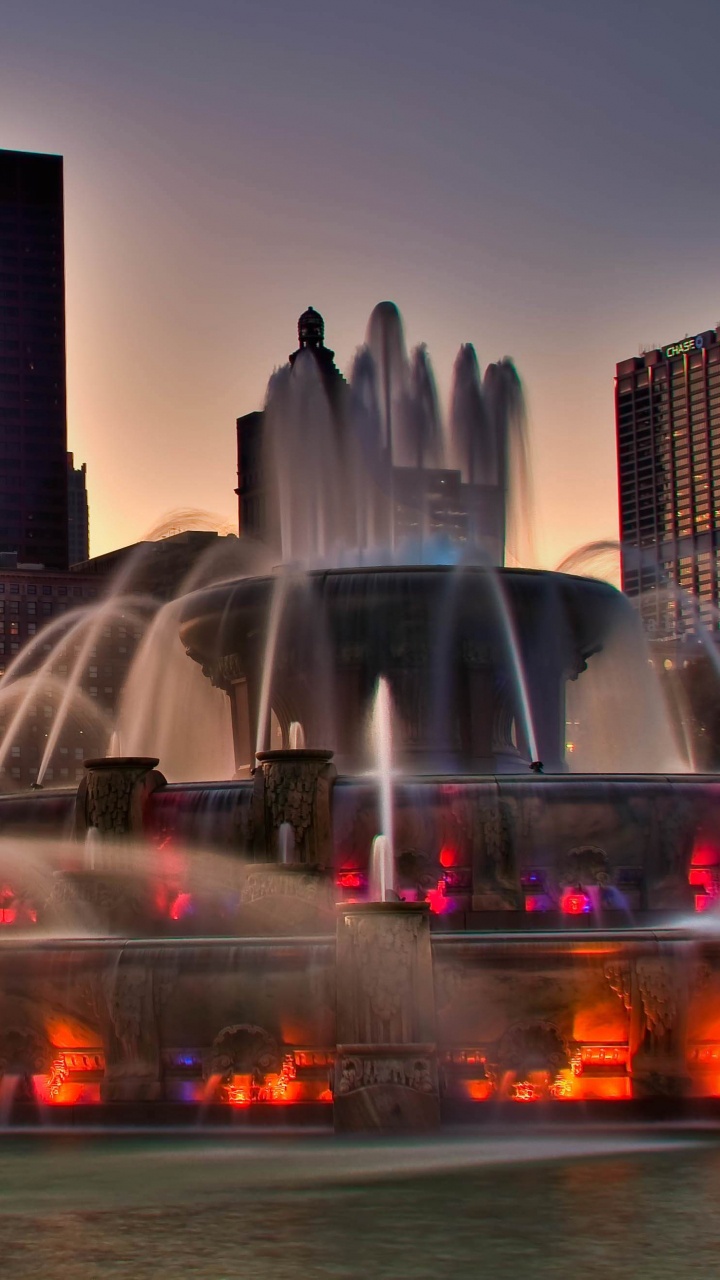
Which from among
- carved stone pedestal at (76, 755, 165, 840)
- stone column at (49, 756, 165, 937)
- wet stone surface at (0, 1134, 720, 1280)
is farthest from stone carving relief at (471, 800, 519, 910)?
wet stone surface at (0, 1134, 720, 1280)

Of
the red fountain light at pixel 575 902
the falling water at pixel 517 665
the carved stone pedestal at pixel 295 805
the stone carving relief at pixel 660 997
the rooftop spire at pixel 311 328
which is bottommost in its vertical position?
the stone carving relief at pixel 660 997

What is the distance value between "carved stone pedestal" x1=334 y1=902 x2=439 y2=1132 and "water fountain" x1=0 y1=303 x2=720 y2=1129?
30mm

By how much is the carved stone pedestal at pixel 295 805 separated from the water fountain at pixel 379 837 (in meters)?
0.04

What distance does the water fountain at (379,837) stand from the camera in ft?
69.6

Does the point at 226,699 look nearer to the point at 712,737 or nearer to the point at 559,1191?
the point at 559,1191

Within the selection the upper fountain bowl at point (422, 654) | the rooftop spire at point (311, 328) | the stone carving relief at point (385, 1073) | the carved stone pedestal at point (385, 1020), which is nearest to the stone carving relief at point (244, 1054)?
the carved stone pedestal at point (385, 1020)

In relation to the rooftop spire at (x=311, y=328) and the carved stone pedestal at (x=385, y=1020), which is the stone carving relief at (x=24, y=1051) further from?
the rooftop spire at (x=311, y=328)

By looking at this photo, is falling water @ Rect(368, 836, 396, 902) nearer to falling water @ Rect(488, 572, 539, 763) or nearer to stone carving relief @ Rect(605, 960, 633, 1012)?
stone carving relief @ Rect(605, 960, 633, 1012)

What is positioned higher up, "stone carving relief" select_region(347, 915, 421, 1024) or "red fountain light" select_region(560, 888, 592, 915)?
"red fountain light" select_region(560, 888, 592, 915)

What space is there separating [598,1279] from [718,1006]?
8389mm

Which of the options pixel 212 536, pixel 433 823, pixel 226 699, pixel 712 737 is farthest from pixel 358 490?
pixel 212 536

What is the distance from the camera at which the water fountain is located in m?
21.2

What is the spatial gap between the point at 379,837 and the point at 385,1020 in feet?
22.2

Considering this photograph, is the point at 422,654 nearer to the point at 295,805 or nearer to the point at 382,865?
the point at 295,805
